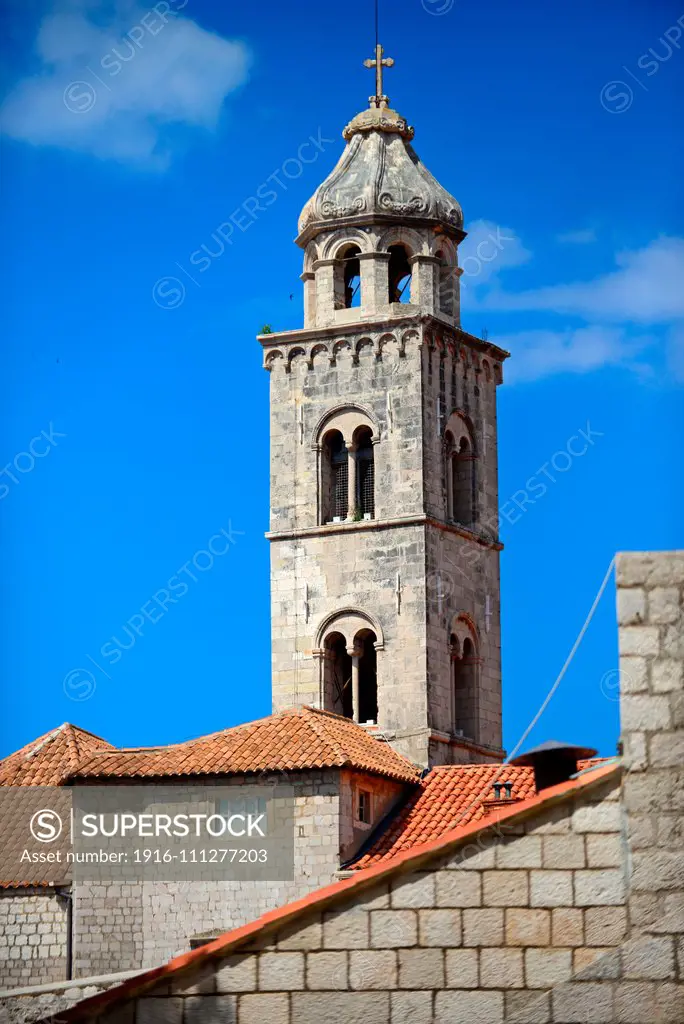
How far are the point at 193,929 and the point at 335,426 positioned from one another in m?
14.3

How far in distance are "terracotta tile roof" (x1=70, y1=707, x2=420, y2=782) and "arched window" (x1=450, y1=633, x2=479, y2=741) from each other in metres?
6.86

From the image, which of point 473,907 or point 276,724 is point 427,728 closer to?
point 276,724

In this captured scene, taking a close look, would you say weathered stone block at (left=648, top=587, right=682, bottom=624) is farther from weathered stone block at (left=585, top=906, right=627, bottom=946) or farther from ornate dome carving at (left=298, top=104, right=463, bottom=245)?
ornate dome carving at (left=298, top=104, right=463, bottom=245)

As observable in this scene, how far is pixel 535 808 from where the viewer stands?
709 inches

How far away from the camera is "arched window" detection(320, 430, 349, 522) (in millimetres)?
54188

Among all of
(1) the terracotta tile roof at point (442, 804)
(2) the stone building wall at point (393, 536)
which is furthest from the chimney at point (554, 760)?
(2) the stone building wall at point (393, 536)

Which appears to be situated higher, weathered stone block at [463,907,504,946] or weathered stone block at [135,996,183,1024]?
weathered stone block at [463,907,504,946]

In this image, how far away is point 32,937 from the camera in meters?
44.5

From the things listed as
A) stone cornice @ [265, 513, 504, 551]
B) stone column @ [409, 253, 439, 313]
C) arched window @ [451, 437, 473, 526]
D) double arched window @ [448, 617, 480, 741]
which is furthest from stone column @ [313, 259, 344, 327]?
double arched window @ [448, 617, 480, 741]

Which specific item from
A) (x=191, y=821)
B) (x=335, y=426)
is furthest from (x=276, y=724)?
(x=335, y=426)

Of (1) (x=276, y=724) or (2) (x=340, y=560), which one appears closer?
(1) (x=276, y=724)

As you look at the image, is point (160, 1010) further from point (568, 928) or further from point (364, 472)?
point (364, 472)

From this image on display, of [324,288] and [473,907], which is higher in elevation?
[324,288]

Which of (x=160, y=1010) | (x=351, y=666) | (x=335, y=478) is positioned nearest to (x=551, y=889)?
(x=160, y=1010)
